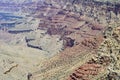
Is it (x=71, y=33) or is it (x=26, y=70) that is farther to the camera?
(x=71, y=33)

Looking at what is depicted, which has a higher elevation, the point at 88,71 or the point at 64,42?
the point at 88,71

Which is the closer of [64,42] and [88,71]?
[88,71]

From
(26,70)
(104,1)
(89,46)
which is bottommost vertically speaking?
(26,70)

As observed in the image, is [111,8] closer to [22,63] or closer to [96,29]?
[96,29]

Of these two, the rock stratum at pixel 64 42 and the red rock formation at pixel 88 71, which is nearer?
the red rock formation at pixel 88 71

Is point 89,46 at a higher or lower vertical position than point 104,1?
lower

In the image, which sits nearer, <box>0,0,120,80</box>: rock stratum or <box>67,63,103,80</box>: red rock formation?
<box>67,63,103,80</box>: red rock formation

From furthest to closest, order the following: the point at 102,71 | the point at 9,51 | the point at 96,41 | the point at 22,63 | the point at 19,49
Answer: the point at 19,49
the point at 9,51
the point at 22,63
the point at 96,41
the point at 102,71

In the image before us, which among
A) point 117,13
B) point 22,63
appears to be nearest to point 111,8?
point 117,13
